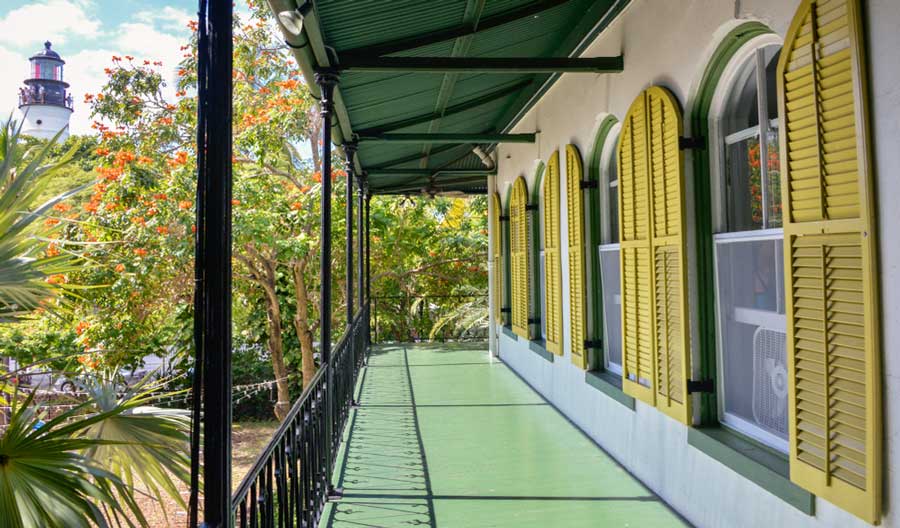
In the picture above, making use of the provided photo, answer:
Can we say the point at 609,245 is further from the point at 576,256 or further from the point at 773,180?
Result: the point at 773,180

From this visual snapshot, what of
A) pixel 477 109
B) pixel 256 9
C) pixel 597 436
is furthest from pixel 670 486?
pixel 256 9

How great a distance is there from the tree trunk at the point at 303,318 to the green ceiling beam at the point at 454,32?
320 inches

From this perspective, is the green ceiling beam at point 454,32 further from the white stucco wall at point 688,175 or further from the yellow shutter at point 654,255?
the yellow shutter at point 654,255

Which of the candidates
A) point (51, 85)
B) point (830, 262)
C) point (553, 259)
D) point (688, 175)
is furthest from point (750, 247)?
point (51, 85)

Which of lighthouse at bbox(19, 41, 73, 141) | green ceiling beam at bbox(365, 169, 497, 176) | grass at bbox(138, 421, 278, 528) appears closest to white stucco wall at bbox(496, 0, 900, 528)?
green ceiling beam at bbox(365, 169, 497, 176)

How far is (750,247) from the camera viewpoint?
3111 millimetres

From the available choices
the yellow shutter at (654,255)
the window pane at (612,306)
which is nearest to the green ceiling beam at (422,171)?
the window pane at (612,306)

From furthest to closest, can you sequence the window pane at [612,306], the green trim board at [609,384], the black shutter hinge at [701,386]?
the window pane at [612,306], the green trim board at [609,384], the black shutter hinge at [701,386]

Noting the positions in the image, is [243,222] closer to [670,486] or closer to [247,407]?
[247,407]

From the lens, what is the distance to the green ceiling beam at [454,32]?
418 centimetres

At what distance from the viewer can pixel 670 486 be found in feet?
12.1

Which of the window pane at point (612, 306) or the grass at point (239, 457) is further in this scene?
the grass at point (239, 457)

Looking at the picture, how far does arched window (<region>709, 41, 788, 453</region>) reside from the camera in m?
2.90

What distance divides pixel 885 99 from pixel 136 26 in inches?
2221
